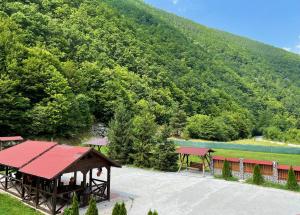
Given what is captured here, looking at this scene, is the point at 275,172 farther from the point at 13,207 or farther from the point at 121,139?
the point at 13,207

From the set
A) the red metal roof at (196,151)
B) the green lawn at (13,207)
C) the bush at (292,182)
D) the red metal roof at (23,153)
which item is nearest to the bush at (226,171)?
the red metal roof at (196,151)

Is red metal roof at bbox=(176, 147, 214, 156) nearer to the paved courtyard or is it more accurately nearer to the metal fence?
the paved courtyard

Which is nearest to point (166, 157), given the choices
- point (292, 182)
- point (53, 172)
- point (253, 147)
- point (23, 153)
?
point (292, 182)

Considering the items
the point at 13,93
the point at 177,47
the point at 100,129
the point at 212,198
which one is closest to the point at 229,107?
the point at 177,47

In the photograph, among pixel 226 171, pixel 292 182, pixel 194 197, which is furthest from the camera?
pixel 226 171

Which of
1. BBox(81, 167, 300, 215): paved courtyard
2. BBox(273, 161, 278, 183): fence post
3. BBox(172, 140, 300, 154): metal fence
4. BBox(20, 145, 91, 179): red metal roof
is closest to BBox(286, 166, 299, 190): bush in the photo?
BBox(81, 167, 300, 215): paved courtyard

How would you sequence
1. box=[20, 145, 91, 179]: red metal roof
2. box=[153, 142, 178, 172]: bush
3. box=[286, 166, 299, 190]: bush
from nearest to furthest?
box=[20, 145, 91, 179]: red metal roof, box=[286, 166, 299, 190]: bush, box=[153, 142, 178, 172]: bush

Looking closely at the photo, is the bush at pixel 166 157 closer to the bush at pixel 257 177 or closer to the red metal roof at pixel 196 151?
the red metal roof at pixel 196 151
